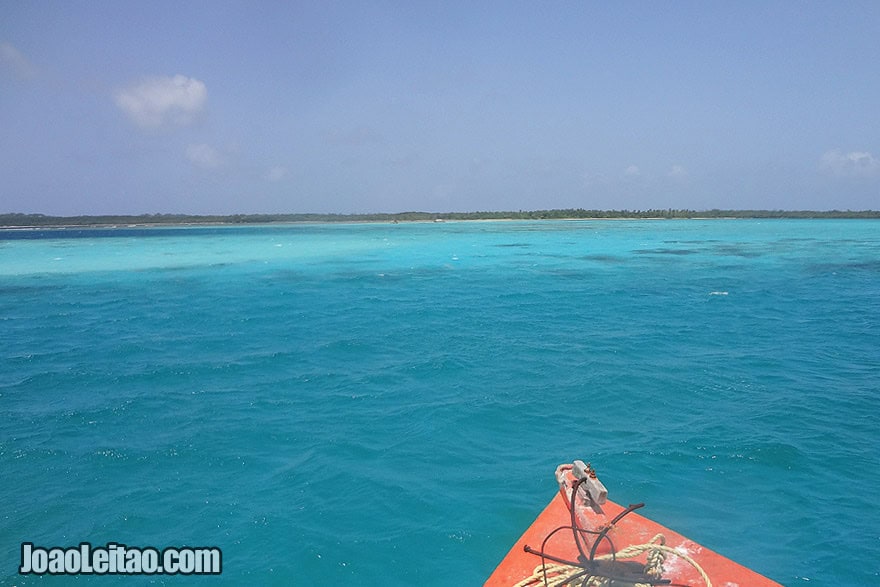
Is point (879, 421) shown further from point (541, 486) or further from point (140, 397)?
point (140, 397)

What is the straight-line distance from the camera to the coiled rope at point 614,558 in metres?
4.17

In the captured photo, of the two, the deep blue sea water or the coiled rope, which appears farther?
the deep blue sea water

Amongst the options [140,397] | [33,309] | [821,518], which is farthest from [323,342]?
[33,309]

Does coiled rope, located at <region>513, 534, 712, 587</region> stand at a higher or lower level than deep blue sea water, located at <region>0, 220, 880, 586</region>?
higher

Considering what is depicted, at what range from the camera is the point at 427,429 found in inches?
367

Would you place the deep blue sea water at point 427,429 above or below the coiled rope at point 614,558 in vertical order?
below

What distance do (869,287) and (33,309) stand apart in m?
36.3

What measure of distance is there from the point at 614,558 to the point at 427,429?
543 centimetres

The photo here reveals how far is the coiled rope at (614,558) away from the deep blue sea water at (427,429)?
5.23ft

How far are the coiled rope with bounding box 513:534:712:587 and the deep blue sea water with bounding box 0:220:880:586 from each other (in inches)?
62.8

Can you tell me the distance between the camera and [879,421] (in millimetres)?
9188

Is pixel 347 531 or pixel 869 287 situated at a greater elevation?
pixel 869 287

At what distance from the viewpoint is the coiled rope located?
4168 mm

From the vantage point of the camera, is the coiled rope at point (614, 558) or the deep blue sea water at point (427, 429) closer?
the coiled rope at point (614, 558)
